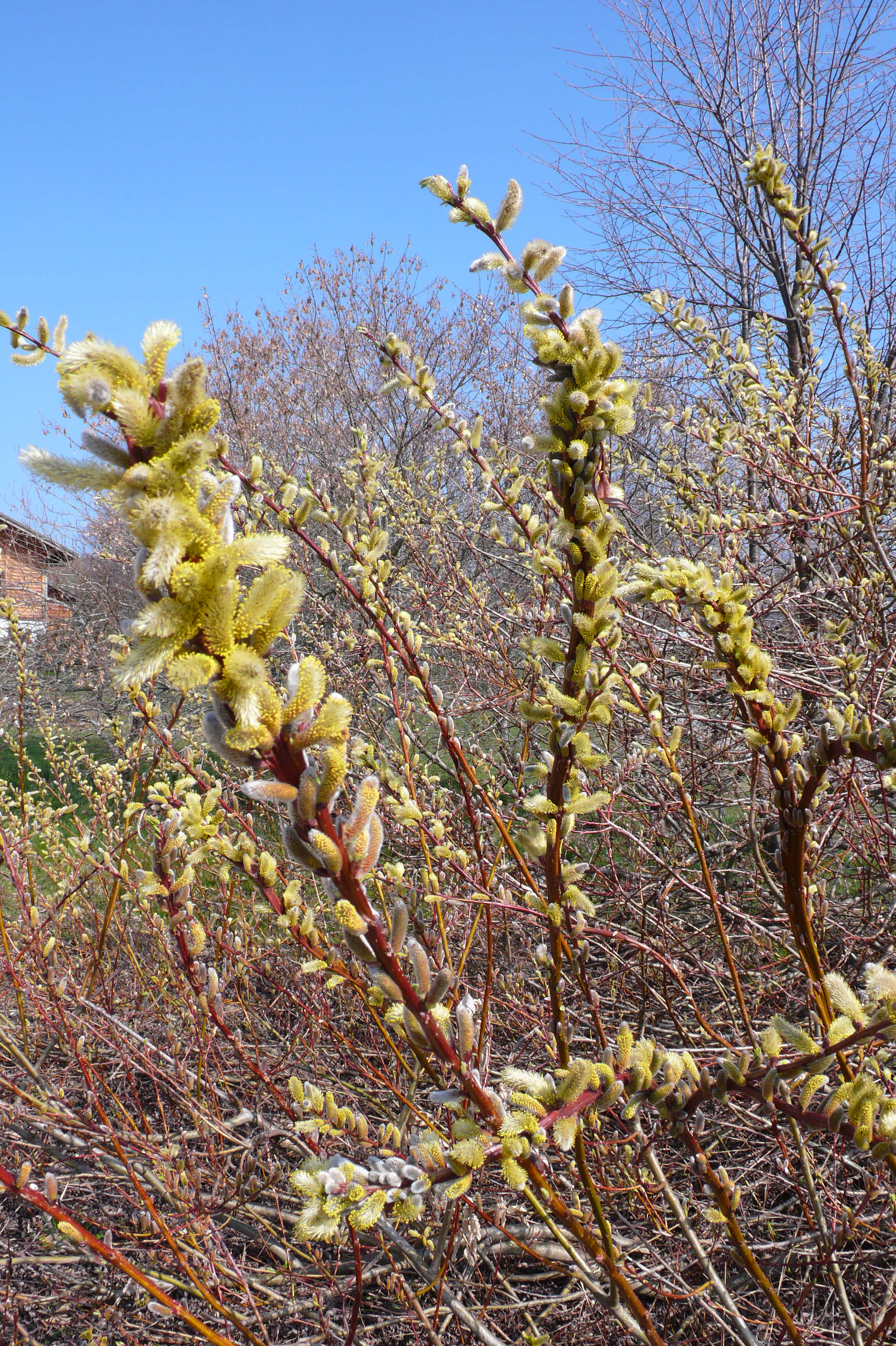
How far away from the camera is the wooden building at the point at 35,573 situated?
40.4 ft

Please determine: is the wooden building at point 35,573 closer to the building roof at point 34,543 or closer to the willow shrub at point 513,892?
the building roof at point 34,543

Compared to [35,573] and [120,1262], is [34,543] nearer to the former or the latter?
[35,573]

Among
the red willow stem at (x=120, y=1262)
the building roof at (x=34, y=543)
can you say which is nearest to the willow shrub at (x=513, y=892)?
the red willow stem at (x=120, y=1262)

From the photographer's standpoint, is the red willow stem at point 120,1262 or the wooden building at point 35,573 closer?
the red willow stem at point 120,1262

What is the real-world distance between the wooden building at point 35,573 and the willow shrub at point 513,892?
7.96 metres

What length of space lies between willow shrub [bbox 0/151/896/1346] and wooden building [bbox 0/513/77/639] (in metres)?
7.96

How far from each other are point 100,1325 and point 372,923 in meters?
2.89

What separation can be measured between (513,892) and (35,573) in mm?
12203

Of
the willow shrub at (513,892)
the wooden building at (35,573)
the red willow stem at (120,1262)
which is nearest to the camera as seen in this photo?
the willow shrub at (513,892)

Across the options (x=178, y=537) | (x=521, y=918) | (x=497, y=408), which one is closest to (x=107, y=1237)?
(x=521, y=918)

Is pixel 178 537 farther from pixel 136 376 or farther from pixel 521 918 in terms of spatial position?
pixel 521 918

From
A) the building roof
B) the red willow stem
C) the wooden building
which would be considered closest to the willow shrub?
the red willow stem

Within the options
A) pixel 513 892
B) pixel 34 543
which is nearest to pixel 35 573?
pixel 34 543

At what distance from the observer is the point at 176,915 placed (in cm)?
185
